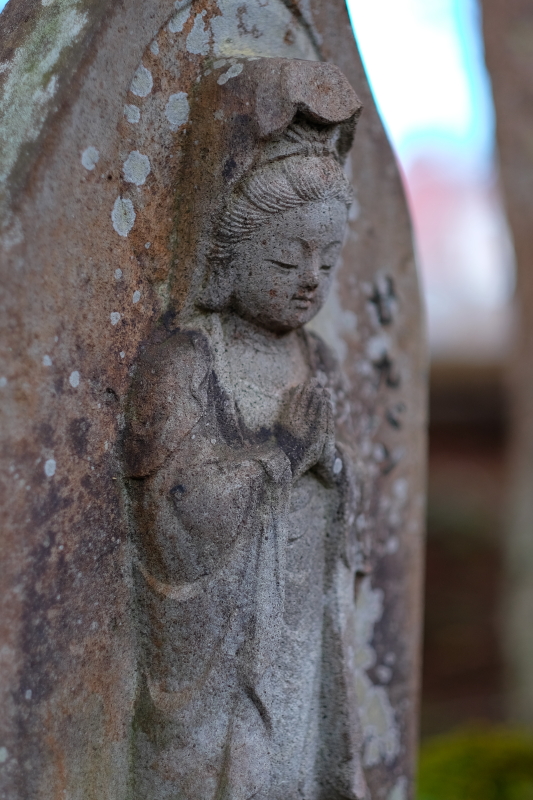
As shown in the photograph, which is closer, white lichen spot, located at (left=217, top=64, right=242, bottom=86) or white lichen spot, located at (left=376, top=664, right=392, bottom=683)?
white lichen spot, located at (left=217, top=64, right=242, bottom=86)

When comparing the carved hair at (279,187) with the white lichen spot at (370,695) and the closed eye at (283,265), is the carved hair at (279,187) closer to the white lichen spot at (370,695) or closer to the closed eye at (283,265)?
the closed eye at (283,265)

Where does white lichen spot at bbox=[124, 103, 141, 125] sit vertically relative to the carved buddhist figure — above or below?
above

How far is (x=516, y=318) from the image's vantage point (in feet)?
13.7

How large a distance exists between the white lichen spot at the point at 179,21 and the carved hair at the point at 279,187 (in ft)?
0.96

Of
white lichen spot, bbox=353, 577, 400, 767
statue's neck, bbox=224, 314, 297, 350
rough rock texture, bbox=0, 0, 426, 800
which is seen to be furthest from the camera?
white lichen spot, bbox=353, 577, 400, 767

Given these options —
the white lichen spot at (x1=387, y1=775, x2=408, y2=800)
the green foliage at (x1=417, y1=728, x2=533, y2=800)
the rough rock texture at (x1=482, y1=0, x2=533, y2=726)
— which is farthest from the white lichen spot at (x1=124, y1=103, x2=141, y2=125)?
the rough rock texture at (x1=482, y1=0, x2=533, y2=726)

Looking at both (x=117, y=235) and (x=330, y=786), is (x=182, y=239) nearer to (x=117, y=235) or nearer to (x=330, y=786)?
(x=117, y=235)

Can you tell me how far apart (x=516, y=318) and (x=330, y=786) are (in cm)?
304

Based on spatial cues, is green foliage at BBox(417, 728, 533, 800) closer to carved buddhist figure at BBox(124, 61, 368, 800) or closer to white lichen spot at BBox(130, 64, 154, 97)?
carved buddhist figure at BBox(124, 61, 368, 800)

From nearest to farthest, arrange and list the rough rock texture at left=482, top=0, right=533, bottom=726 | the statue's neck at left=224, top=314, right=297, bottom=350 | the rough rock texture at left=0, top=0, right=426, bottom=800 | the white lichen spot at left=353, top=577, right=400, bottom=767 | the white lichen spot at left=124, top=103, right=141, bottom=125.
Result: 1. the rough rock texture at left=0, top=0, right=426, bottom=800
2. the white lichen spot at left=124, top=103, right=141, bottom=125
3. the statue's neck at left=224, top=314, right=297, bottom=350
4. the white lichen spot at left=353, top=577, right=400, bottom=767
5. the rough rock texture at left=482, top=0, right=533, bottom=726

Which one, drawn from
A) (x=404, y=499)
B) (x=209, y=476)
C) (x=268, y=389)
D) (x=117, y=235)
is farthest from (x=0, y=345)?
(x=404, y=499)

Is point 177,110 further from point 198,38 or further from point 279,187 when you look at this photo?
point 279,187

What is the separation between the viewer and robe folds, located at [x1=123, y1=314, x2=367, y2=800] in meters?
1.43

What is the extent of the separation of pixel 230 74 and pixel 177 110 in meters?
0.12
